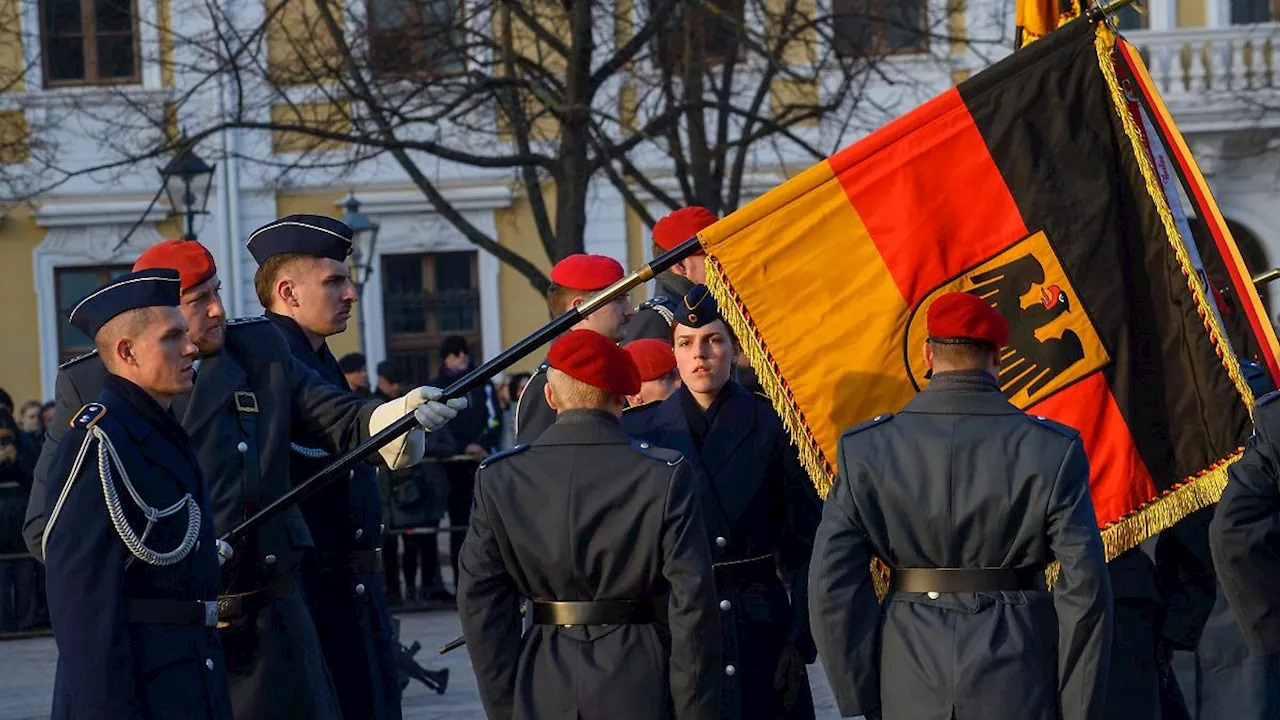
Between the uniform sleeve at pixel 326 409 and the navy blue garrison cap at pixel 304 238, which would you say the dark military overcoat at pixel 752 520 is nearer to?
the uniform sleeve at pixel 326 409

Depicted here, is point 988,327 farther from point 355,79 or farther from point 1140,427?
point 355,79

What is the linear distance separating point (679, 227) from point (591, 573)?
3001 millimetres

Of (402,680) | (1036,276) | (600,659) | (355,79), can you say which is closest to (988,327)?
(1036,276)

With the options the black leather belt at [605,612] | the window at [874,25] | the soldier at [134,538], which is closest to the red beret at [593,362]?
the black leather belt at [605,612]

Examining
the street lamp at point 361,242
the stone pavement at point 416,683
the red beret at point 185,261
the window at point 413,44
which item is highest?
the window at point 413,44

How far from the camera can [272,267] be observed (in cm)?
775

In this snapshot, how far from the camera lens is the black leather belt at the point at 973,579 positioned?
6320 mm

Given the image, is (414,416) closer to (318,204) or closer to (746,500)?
(746,500)

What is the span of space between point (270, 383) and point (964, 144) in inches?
90.5

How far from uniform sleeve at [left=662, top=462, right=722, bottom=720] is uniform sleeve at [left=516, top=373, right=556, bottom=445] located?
158cm

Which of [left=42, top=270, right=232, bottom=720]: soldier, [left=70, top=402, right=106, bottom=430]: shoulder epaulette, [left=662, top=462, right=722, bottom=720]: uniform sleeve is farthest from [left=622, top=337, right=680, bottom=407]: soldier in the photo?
[left=70, top=402, right=106, bottom=430]: shoulder epaulette

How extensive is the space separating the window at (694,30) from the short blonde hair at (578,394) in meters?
11.9

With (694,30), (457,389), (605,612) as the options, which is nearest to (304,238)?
(457,389)

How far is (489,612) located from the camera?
21.1 ft
